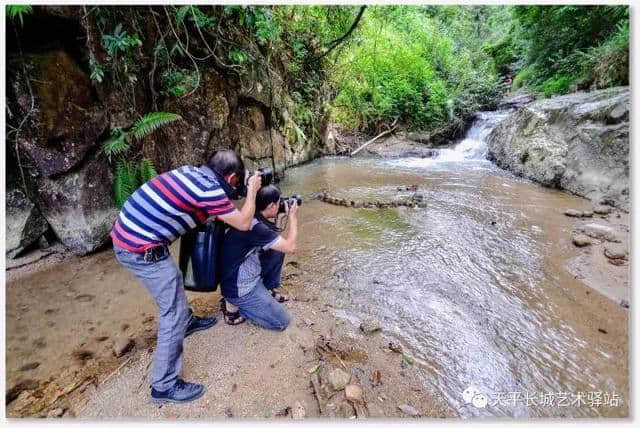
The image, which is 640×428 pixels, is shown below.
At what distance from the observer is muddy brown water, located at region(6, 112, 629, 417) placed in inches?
81.4

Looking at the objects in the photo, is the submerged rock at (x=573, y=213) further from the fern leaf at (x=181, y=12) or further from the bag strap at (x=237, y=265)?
the fern leaf at (x=181, y=12)

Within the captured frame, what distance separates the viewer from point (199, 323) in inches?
98.4

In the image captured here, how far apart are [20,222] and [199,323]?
2.66 meters

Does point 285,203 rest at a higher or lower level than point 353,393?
higher

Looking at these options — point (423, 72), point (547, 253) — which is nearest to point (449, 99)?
point (423, 72)

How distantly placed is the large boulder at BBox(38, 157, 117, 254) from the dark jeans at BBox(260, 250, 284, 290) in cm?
242

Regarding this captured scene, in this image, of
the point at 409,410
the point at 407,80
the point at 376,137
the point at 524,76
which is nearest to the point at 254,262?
the point at 409,410

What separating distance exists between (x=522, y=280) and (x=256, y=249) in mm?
2579

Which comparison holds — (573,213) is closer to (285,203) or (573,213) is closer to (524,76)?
(285,203)

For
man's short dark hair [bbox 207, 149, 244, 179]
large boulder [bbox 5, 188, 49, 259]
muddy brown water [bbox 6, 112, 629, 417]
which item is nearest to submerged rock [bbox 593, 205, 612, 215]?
muddy brown water [bbox 6, 112, 629, 417]

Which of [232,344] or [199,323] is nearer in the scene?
[232,344]

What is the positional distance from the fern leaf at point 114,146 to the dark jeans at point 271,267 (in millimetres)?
2348

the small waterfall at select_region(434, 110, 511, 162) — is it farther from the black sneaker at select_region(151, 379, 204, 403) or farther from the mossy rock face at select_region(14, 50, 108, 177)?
the black sneaker at select_region(151, 379, 204, 403)

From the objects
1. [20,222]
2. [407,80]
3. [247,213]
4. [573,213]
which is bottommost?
[573,213]
